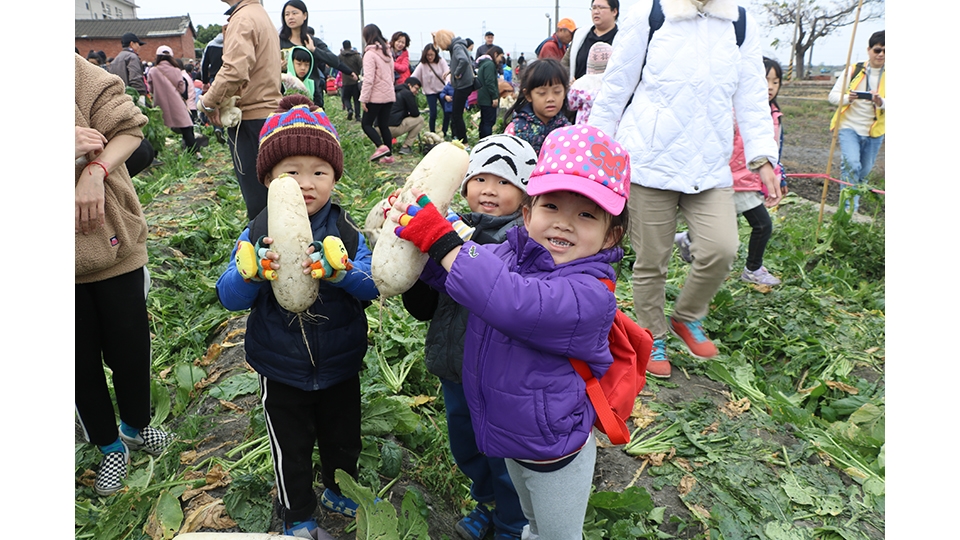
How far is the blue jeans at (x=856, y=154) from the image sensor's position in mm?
6559

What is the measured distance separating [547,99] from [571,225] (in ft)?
7.62

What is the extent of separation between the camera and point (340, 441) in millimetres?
2150

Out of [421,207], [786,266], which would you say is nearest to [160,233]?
[421,207]

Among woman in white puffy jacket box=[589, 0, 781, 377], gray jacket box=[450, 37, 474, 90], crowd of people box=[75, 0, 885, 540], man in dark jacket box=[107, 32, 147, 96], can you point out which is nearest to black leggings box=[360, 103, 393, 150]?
gray jacket box=[450, 37, 474, 90]

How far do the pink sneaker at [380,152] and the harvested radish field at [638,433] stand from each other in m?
4.03

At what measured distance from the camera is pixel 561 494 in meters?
1.71

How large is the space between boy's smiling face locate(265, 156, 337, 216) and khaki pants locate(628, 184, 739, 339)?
5.89 feet

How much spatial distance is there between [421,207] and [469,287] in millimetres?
267

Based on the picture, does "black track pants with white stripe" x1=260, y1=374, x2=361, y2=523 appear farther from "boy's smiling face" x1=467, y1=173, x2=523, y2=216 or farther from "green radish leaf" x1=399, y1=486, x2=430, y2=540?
"boy's smiling face" x1=467, y1=173, x2=523, y2=216

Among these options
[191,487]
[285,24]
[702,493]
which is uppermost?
[285,24]

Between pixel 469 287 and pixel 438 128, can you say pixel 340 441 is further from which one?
pixel 438 128

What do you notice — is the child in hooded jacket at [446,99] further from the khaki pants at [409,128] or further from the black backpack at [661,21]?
the black backpack at [661,21]

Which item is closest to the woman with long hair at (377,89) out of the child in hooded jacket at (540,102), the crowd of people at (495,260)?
the crowd of people at (495,260)

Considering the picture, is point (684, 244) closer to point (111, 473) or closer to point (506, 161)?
point (506, 161)
